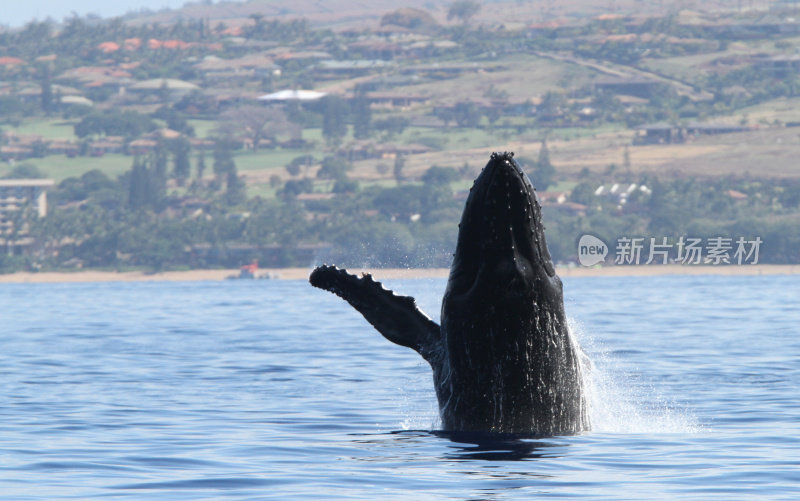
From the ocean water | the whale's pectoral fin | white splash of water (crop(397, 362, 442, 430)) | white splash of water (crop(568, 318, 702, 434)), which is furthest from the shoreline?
the whale's pectoral fin

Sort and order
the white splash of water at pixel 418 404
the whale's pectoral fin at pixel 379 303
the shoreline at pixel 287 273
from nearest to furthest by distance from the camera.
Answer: the whale's pectoral fin at pixel 379 303 < the white splash of water at pixel 418 404 < the shoreline at pixel 287 273

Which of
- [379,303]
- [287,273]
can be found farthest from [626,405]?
[287,273]

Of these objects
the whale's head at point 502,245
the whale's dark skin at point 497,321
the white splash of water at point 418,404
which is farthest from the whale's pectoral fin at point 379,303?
the white splash of water at point 418,404

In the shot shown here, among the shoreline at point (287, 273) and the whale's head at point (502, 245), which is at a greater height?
the whale's head at point (502, 245)

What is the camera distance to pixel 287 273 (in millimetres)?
187750

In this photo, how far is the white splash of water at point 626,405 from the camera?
689 inches

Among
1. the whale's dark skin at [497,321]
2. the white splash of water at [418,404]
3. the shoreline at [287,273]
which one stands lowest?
the shoreline at [287,273]

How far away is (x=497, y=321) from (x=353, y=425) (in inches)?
236

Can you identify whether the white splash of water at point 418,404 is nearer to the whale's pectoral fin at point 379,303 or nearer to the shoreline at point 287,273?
the whale's pectoral fin at point 379,303

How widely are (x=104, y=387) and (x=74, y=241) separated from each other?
176 m

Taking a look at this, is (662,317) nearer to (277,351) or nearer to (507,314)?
(277,351)

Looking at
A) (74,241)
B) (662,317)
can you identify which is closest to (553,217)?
(74,241)

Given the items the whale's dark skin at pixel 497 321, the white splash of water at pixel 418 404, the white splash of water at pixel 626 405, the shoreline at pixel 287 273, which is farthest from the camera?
the shoreline at pixel 287 273

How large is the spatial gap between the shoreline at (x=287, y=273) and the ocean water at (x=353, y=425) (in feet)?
435
